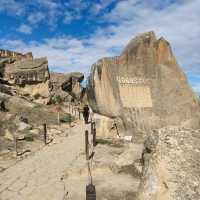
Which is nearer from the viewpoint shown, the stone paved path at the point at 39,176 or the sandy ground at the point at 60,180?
the sandy ground at the point at 60,180

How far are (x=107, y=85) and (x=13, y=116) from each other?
1051 cm

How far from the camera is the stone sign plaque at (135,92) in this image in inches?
366

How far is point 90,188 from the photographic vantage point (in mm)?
5207

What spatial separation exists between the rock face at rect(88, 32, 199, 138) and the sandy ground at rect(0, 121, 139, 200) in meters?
1.62

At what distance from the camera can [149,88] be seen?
9.27 m

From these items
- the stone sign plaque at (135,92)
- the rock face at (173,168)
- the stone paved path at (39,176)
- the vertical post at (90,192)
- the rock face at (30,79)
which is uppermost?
the rock face at (30,79)

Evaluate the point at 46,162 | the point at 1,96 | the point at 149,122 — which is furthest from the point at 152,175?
the point at 1,96

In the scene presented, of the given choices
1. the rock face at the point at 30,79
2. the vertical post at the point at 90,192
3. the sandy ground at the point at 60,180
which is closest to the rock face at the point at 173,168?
the vertical post at the point at 90,192

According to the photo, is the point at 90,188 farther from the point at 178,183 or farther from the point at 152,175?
the point at 178,183

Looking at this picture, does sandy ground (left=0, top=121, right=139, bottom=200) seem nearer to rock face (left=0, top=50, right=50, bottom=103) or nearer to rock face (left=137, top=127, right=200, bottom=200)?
A: rock face (left=137, top=127, right=200, bottom=200)

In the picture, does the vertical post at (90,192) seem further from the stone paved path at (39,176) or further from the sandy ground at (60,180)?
the stone paved path at (39,176)

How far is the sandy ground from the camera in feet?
21.5

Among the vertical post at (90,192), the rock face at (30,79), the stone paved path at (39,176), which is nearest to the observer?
the vertical post at (90,192)

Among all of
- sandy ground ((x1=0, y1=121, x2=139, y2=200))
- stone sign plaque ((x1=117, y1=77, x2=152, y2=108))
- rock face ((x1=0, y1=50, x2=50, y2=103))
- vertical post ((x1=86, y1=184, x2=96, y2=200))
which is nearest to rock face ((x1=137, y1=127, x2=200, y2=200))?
vertical post ((x1=86, y1=184, x2=96, y2=200))
